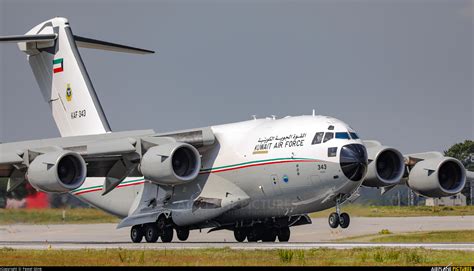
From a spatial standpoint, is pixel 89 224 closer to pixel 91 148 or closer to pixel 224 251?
pixel 91 148

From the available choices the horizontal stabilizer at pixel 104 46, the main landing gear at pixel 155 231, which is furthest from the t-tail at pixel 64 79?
the main landing gear at pixel 155 231

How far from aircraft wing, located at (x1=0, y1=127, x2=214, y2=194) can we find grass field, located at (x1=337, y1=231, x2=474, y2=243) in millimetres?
6381

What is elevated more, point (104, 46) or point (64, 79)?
point (104, 46)

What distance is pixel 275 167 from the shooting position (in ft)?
90.8

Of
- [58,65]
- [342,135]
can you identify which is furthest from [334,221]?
[58,65]

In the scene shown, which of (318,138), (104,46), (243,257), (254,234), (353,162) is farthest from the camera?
(104,46)

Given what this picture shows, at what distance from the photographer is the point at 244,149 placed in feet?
94.4

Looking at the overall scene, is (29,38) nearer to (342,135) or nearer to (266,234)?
(266,234)

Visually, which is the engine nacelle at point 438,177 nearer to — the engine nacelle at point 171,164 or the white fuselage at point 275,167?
the white fuselage at point 275,167

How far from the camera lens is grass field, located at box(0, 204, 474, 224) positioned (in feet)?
117

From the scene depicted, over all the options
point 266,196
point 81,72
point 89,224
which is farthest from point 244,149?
point 89,224

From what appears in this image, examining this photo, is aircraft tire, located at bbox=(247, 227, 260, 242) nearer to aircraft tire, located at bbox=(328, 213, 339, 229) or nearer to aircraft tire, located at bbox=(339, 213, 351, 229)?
aircraft tire, located at bbox=(328, 213, 339, 229)

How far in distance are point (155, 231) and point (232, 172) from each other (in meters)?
3.13

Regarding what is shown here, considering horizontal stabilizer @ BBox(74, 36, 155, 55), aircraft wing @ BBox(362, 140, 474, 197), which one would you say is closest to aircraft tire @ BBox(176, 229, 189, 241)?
aircraft wing @ BBox(362, 140, 474, 197)
